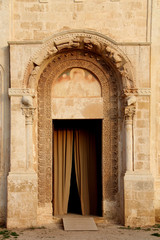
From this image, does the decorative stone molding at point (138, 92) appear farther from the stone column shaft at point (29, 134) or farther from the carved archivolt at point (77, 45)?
the stone column shaft at point (29, 134)

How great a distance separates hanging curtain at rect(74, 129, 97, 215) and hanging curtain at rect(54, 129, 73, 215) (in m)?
0.27

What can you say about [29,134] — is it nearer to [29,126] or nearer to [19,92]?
[29,126]

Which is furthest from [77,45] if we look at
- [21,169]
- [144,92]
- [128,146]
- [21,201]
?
[21,201]

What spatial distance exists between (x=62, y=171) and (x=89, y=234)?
3.12 metres

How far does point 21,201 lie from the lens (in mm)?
11492

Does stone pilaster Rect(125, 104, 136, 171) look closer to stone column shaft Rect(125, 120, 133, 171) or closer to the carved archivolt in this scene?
stone column shaft Rect(125, 120, 133, 171)

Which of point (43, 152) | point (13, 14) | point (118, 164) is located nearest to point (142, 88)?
point (118, 164)

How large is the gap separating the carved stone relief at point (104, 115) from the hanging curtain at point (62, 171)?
122 cm

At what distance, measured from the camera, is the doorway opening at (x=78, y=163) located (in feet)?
43.8

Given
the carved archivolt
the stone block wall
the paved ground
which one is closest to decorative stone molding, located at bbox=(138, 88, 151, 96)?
the carved archivolt

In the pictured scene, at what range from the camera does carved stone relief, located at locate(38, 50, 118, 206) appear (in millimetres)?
12203

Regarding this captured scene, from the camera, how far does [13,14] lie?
12031mm

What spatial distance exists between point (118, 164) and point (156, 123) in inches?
63.6

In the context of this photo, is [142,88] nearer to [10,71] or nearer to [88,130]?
[88,130]
